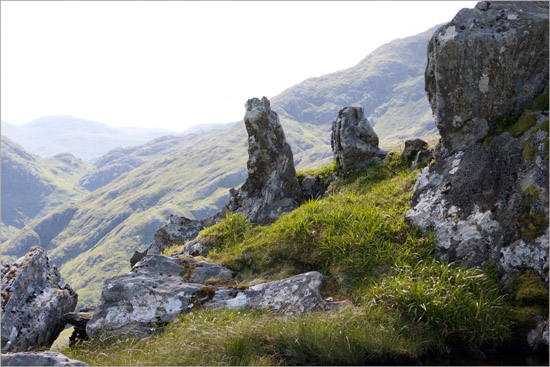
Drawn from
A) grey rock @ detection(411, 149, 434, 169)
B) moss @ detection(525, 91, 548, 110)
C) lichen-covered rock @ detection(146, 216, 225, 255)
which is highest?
moss @ detection(525, 91, 548, 110)

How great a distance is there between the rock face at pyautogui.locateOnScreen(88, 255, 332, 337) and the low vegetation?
46cm

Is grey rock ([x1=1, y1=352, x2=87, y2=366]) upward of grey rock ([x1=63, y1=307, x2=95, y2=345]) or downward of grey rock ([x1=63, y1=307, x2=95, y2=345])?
upward

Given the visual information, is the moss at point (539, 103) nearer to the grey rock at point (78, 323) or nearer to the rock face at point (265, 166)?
the rock face at point (265, 166)

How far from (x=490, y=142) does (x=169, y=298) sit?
10004 mm

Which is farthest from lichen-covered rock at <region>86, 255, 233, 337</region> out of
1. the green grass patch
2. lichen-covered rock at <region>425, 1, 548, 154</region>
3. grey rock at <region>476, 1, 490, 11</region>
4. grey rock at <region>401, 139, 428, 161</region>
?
grey rock at <region>476, 1, 490, 11</region>

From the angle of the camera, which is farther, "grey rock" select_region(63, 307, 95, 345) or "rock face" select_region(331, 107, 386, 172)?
"rock face" select_region(331, 107, 386, 172)

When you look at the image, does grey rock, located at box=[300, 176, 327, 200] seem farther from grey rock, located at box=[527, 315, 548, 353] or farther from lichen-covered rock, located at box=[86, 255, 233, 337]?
grey rock, located at box=[527, 315, 548, 353]

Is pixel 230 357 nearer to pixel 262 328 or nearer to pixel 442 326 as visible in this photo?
pixel 262 328

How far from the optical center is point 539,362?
291 inches

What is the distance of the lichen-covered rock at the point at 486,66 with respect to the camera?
38.9 ft

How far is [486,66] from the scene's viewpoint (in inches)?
477

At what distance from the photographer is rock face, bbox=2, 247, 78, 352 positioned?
429 inches

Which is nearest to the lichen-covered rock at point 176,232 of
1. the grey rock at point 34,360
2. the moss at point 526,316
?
the grey rock at point 34,360

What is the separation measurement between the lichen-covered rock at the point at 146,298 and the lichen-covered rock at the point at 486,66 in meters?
8.79
